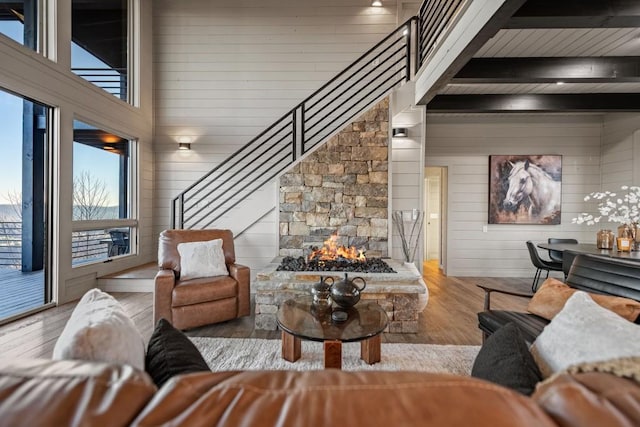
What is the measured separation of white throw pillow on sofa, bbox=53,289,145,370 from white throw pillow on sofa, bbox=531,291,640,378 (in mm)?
1263

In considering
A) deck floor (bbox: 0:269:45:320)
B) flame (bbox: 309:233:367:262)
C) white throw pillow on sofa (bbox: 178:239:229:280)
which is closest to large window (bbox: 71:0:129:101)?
deck floor (bbox: 0:269:45:320)

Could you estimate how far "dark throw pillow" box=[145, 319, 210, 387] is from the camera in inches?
35.7

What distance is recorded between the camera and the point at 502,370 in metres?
0.99

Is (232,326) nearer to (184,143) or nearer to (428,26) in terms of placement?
(184,143)

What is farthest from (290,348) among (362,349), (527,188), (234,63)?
(527,188)

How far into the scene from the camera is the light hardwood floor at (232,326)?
2832 millimetres

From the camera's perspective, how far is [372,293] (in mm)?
3221

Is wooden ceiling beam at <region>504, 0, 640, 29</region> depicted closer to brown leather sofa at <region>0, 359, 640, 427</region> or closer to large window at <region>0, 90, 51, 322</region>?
brown leather sofa at <region>0, 359, 640, 427</region>

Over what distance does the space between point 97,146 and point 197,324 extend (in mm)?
3368

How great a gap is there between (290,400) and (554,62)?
475 centimetres

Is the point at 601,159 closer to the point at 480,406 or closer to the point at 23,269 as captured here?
the point at 480,406

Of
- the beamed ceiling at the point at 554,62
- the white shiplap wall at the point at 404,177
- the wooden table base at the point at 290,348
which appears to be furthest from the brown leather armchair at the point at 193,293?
the beamed ceiling at the point at 554,62

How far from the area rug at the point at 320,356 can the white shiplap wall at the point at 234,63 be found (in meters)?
3.73

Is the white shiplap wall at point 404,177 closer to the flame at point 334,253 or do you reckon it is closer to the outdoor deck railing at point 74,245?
the flame at point 334,253
